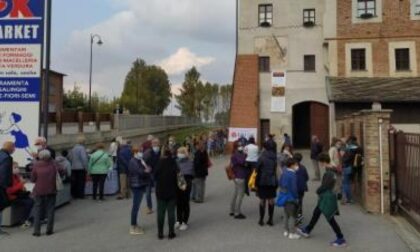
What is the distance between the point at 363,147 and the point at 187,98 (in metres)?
63.8

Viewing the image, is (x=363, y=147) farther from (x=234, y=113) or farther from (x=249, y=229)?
(x=234, y=113)

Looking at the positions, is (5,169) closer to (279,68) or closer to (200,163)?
(200,163)

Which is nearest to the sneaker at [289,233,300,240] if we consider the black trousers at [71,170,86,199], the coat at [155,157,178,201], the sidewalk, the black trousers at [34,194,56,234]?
the sidewalk

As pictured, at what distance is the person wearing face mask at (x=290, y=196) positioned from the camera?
9.82 metres

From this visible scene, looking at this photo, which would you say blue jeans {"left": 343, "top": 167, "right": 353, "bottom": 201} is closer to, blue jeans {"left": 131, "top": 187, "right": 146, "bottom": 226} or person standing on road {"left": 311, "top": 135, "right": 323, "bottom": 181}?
person standing on road {"left": 311, "top": 135, "right": 323, "bottom": 181}

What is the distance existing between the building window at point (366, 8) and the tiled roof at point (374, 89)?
14.3 ft

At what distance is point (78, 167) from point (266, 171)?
6591 millimetres

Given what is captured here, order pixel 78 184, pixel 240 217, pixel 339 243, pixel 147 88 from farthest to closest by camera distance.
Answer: pixel 147 88 < pixel 78 184 < pixel 240 217 < pixel 339 243

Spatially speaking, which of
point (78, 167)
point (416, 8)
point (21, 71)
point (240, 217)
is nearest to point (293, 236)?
point (240, 217)

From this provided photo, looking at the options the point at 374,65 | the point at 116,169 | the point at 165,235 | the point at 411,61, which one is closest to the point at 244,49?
the point at 374,65

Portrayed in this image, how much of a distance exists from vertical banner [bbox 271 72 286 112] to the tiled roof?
369 cm

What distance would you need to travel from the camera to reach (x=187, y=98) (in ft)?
252

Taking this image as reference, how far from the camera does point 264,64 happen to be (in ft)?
117

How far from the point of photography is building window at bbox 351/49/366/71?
109ft
